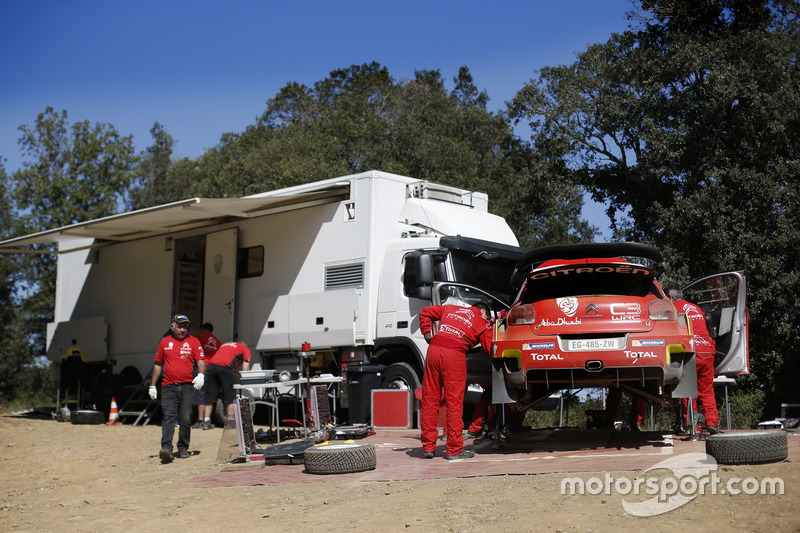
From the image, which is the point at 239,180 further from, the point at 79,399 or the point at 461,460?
the point at 461,460

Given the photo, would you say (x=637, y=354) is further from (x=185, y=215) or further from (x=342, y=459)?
(x=185, y=215)

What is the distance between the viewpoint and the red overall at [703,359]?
9211 mm

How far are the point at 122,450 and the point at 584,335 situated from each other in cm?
701

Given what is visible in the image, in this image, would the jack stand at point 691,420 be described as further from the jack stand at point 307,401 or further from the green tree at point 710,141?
the green tree at point 710,141

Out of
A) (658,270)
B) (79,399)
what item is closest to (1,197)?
(79,399)

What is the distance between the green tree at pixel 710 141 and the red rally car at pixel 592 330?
9786 millimetres

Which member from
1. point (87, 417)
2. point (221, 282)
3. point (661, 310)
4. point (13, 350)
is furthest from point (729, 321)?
point (13, 350)

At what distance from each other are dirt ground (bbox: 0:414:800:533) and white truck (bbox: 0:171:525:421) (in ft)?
10.6

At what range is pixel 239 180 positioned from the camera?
33.8 m

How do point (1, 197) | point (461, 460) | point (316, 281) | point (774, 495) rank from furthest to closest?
point (1, 197) → point (316, 281) → point (461, 460) → point (774, 495)

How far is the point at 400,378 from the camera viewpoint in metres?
13.1

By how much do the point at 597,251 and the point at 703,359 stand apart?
1.60 metres

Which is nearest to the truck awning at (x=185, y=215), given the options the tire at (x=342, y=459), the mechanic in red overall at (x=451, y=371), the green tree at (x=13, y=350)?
the mechanic in red overall at (x=451, y=371)

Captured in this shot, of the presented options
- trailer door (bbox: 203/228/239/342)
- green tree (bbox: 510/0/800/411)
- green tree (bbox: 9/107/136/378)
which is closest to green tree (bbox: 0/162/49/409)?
green tree (bbox: 9/107/136/378)
